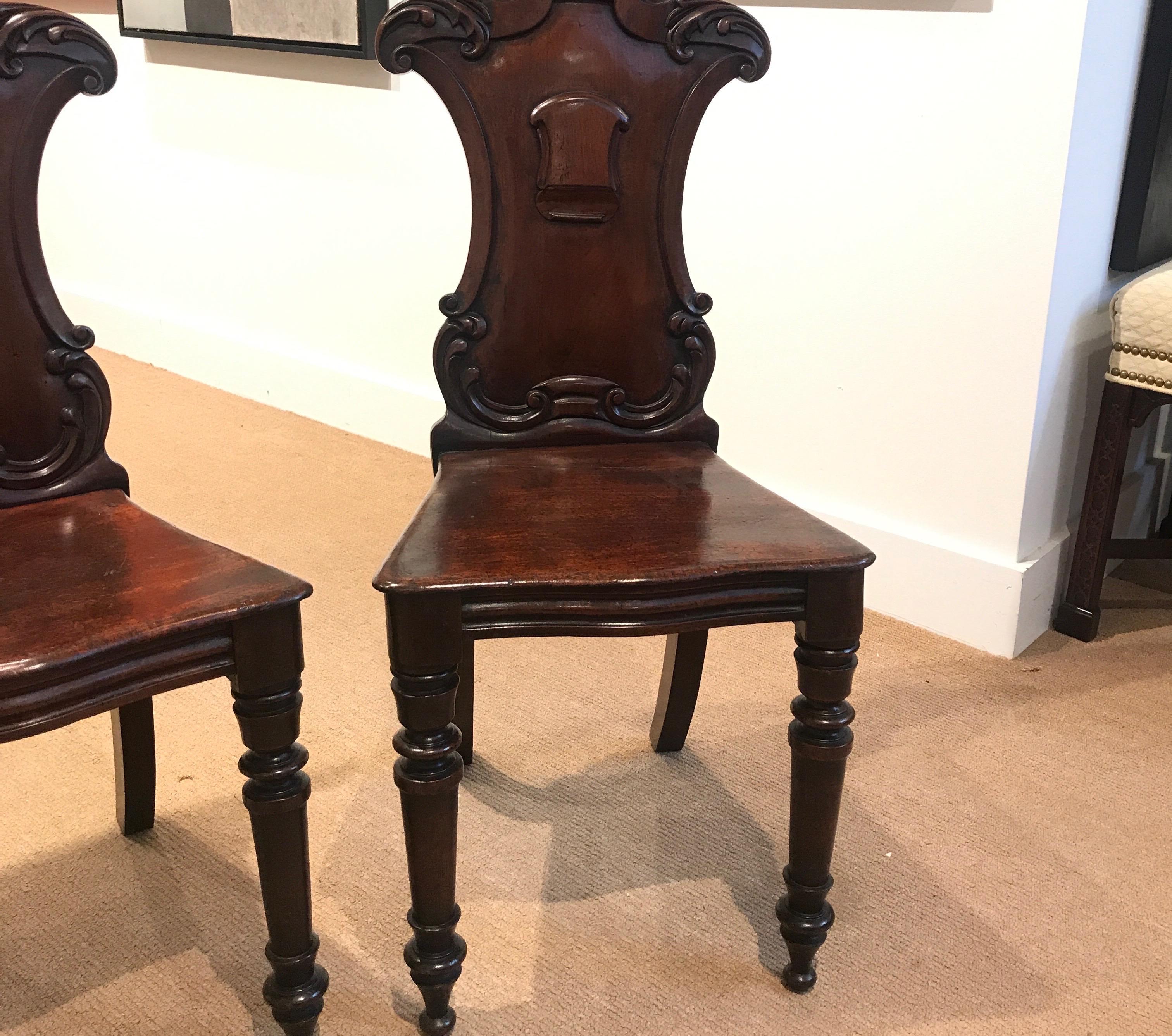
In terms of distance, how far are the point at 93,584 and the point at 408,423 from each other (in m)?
1.88

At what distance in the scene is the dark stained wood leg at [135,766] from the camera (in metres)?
1.48

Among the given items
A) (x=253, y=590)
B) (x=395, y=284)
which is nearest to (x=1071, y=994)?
(x=253, y=590)

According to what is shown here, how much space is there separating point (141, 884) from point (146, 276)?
2645 millimetres

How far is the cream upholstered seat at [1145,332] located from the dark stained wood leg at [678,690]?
2.87 ft

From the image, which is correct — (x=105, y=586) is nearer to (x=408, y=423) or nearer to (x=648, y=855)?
(x=648, y=855)

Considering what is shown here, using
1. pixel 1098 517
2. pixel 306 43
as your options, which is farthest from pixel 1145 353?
pixel 306 43

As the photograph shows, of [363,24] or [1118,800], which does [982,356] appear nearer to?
[1118,800]

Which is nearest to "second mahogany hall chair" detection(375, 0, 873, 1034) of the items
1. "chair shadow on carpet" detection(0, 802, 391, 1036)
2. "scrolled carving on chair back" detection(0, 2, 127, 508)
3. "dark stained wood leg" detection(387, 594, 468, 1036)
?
"dark stained wood leg" detection(387, 594, 468, 1036)

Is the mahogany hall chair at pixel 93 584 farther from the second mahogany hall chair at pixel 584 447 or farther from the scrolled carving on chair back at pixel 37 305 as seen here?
the second mahogany hall chair at pixel 584 447

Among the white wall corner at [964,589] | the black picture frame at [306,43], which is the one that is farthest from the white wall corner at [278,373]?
the white wall corner at [964,589]

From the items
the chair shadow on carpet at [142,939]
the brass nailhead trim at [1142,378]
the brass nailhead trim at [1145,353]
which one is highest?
the brass nailhead trim at [1145,353]

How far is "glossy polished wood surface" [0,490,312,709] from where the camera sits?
1019mm

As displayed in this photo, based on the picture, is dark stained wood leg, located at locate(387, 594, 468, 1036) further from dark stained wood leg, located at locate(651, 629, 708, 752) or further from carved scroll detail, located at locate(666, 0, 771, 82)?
carved scroll detail, located at locate(666, 0, 771, 82)

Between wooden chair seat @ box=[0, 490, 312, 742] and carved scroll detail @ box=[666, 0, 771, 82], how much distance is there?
80 centimetres
